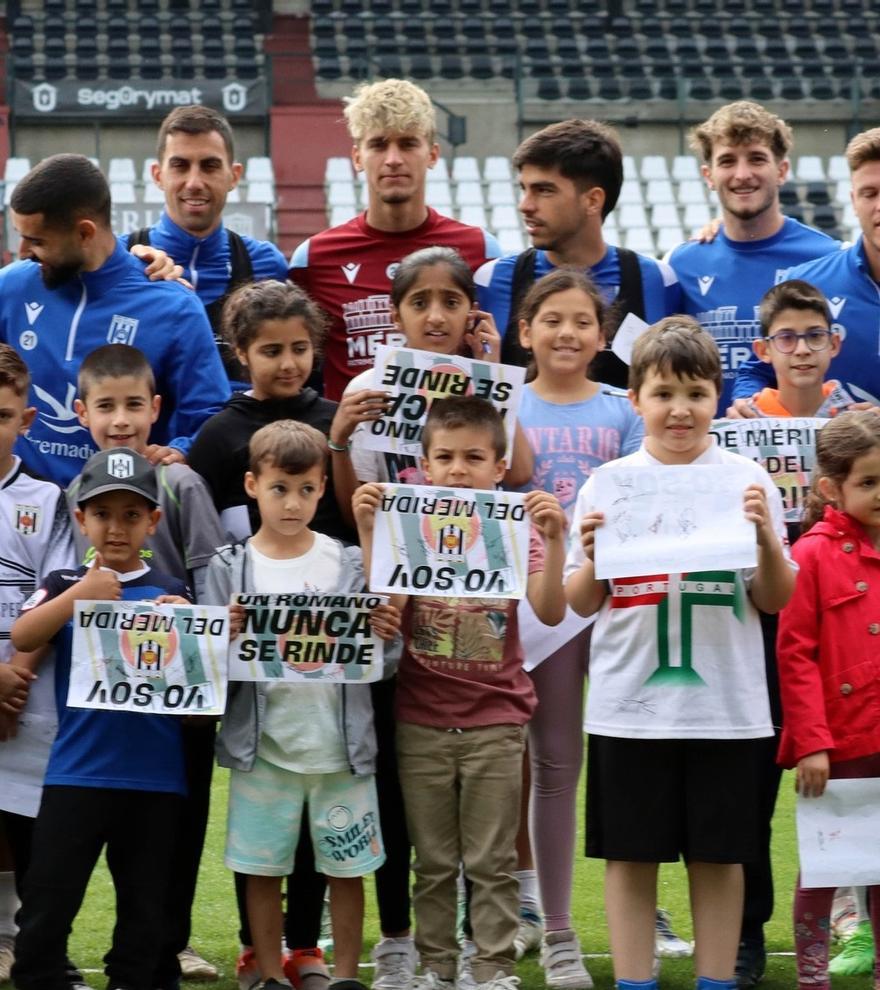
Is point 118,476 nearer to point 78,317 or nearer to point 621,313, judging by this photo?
point 78,317

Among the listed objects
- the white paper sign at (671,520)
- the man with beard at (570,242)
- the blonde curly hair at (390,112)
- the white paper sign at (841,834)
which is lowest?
the white paper sign at (841,834)

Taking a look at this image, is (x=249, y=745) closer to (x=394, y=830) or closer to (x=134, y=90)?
(x=394, y=830)

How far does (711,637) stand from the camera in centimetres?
370

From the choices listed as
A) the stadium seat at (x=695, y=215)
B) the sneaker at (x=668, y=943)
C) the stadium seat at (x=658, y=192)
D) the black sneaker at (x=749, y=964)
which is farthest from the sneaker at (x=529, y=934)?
the stadium seat at (x=658, y=192)

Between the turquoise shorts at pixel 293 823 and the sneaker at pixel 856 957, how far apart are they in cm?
141

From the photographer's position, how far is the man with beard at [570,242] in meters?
4.59

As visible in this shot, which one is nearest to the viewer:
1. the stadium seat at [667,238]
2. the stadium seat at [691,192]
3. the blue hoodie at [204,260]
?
the blue hoodie at [204,260]

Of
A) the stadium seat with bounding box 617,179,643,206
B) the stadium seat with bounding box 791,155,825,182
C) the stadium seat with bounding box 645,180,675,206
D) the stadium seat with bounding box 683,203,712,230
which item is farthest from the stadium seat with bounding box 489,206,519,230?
the stadium seat with bounding box 791,155,825,182

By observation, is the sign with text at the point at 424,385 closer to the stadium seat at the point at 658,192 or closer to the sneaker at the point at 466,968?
the sneaker at the point at 466,968

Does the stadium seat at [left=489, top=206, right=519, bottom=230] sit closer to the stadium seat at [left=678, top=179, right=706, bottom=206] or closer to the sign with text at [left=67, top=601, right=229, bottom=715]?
the stadium seat at [left=678, top=179, right=706, bottom=206]

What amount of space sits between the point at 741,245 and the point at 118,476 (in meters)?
2.19

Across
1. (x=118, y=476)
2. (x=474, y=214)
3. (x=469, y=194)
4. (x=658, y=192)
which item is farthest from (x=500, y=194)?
(x=118, y=476)

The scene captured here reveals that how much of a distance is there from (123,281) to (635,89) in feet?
61.3

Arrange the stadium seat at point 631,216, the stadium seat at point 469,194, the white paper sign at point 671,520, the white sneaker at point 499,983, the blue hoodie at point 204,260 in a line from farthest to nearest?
the stadium seat at point 469,194 → the stadium seat at point 631,216 → the blue hoodie at point 204,260 → the white sneaker at point 499,983 → the white paper sign at point 671,520
